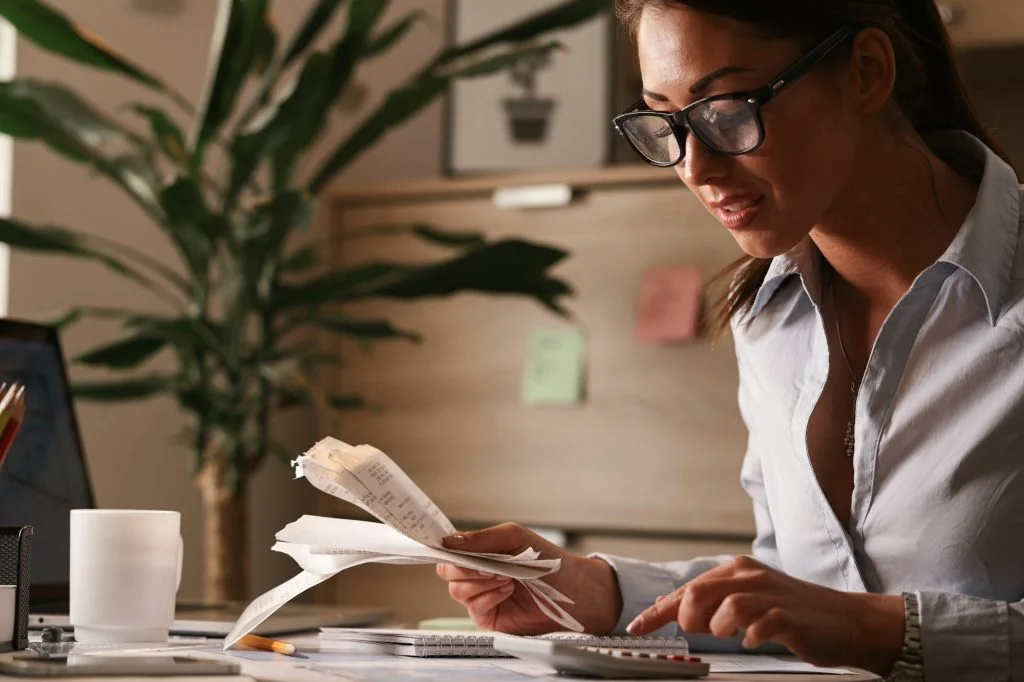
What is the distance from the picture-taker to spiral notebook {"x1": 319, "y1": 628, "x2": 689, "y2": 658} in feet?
3.18

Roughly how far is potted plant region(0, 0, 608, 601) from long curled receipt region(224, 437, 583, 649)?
0.96 metres

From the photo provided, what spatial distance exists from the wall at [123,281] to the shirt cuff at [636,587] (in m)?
1.29

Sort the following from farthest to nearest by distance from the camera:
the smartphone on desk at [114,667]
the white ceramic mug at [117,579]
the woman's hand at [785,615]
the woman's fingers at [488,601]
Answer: the woman's fingers at [488,601] → the white ceramic mug at [117,579] → the woman's hand at [785,615] → the smartphone on desk at [114,667]

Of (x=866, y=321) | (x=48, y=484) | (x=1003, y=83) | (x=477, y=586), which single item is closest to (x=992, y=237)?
(x=866, y=321)

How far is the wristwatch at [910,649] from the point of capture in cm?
97

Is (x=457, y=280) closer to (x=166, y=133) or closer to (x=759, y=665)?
(x=166, y=133)

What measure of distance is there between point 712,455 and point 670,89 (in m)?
1.19

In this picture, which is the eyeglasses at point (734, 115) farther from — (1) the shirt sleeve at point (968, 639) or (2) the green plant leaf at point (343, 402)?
(2) the green plant leaf at point (343, 402)

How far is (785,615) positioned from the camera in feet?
2.98

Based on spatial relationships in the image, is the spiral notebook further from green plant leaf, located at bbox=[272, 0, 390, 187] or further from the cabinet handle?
the cabinet handle

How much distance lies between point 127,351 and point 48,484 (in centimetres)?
75

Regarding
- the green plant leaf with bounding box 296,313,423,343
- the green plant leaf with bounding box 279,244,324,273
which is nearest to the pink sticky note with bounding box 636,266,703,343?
the green plant leaf with bounding box 296,313,423,343

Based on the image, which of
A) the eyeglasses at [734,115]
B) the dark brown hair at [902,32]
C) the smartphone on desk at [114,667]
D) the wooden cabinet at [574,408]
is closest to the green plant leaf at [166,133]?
the wooden cabinet at [574,408]

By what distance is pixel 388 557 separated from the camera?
97cm
